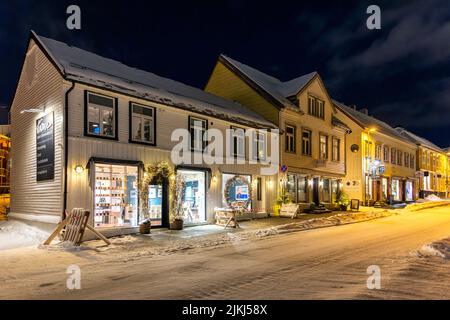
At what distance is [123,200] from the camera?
16.0m

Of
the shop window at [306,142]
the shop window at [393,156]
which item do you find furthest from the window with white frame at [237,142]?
the shop window at [393,156]

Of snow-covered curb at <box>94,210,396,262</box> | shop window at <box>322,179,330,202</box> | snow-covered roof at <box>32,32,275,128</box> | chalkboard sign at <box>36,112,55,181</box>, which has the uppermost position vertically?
snow-covered roof at <box>32,32,275,128</box>

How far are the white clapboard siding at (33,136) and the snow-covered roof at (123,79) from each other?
71 centimetres

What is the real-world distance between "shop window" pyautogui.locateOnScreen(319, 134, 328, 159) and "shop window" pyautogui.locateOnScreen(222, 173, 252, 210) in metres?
9.62

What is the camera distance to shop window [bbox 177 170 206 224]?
18.9 meters

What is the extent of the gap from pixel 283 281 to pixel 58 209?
9666 millimetres

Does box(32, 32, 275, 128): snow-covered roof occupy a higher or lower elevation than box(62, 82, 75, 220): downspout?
higher

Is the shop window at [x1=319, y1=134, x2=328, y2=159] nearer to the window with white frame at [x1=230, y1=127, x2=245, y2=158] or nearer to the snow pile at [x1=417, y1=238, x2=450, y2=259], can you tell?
the window with white frame at [x1=230, y1=127, x2=245, y2=158]

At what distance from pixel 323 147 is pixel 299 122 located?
12.8ft

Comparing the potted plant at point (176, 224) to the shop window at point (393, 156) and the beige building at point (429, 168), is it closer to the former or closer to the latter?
the shop window at point (393, 156)

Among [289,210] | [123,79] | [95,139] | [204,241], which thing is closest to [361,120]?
[289,210]

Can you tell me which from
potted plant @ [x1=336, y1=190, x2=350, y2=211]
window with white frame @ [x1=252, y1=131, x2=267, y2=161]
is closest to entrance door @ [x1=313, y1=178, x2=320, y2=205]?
potted plant @ [x1=336, y1=190, x2=350, y2=211]
